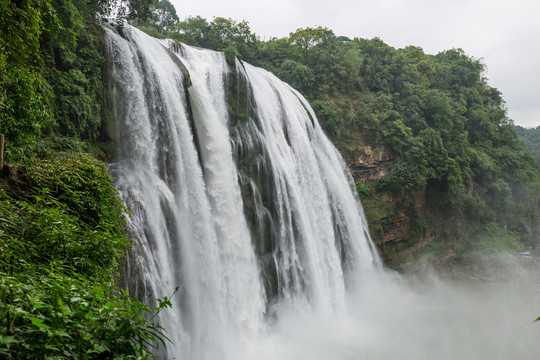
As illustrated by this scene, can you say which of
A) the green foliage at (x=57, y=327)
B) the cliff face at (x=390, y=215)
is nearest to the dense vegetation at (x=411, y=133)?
the cliff face at (x=390, y=215)

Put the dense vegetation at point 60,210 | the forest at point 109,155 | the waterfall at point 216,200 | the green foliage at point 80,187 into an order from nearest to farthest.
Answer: the dense vegetation at point 60,210
the forest at point 109,155
the green foliage at point 80,187
the waterfall at point 216,200

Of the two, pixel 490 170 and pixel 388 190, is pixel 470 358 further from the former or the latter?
pixel 490 170

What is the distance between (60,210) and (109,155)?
4.08 m

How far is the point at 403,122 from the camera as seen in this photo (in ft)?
71.7

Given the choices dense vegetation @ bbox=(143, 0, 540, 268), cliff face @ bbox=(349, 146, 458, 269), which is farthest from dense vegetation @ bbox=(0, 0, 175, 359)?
cliff face @ bbox=(349, 146, 458, 269)

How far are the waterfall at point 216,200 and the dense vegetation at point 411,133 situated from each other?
6.09 meters

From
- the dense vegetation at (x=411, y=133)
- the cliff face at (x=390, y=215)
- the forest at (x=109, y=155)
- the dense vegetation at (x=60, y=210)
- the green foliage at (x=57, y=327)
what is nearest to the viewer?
the green foliage at (x=57, y=327)

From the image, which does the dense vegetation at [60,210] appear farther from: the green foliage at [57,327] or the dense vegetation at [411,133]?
the dense vegetation at [411,133]

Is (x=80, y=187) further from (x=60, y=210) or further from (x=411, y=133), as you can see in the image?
(x=411, y=133)

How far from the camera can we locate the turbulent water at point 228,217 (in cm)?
759

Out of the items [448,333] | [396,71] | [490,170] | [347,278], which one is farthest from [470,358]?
[396,71]

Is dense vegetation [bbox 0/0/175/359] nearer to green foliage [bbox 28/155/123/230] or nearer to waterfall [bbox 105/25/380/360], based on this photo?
green foliage [bbox 28/155/123/230]

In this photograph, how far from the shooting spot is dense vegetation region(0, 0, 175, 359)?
6.56ft

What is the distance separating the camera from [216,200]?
922 centimetres
